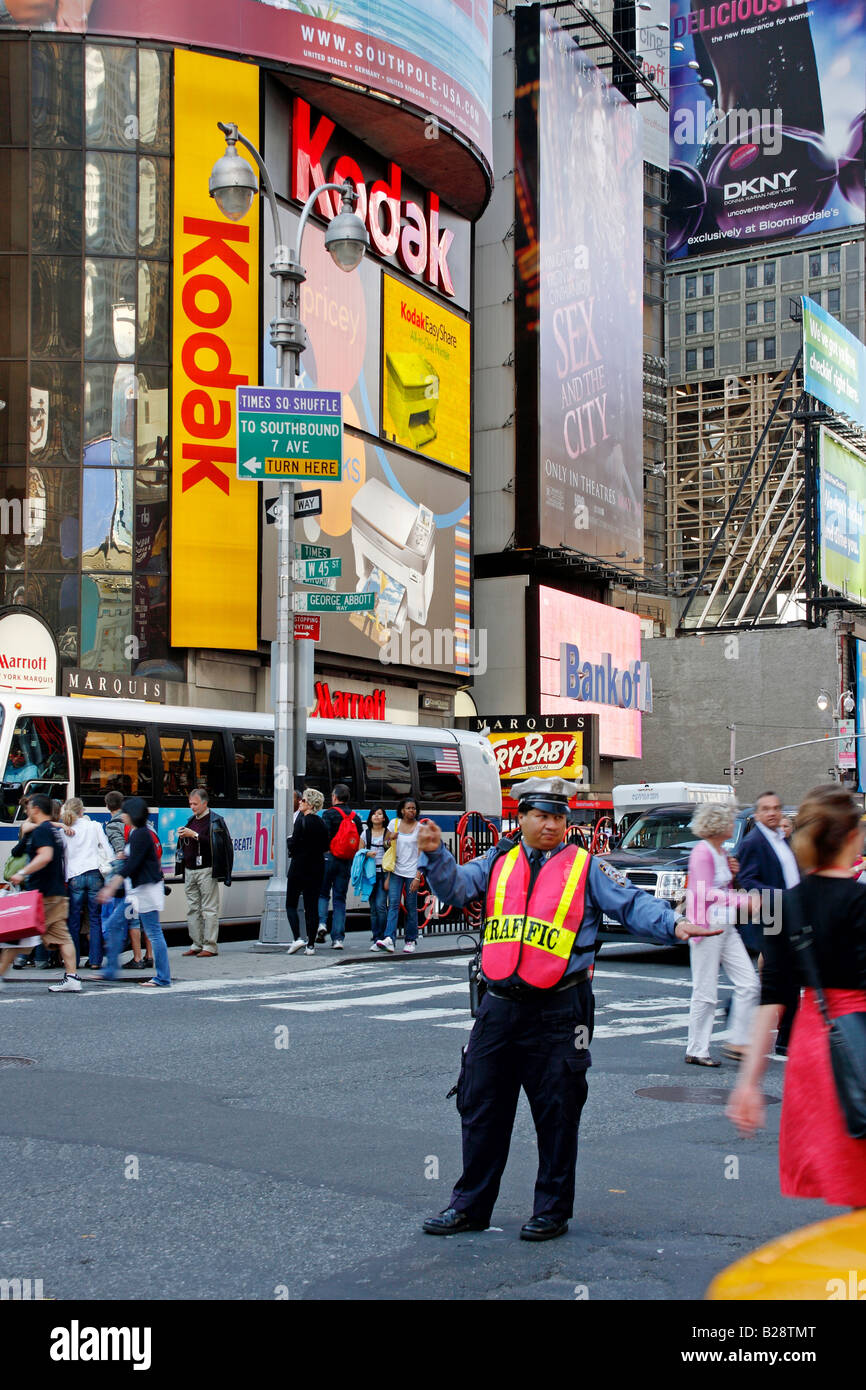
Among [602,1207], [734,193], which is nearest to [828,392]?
[734,193]

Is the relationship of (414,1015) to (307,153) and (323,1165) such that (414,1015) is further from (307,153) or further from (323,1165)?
(307,153)

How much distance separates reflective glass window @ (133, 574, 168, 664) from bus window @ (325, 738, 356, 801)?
1029cm

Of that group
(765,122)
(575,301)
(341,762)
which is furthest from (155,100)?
(765,122)

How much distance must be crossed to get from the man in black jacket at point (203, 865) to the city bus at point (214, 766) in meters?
2.34

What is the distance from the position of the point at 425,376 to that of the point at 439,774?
19.5 metres

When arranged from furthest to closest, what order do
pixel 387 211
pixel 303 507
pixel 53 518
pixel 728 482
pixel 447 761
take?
pixel 728 482 → pixel 387 211 → pixel 53 518 → pixel 447 761 → pixel 303 507

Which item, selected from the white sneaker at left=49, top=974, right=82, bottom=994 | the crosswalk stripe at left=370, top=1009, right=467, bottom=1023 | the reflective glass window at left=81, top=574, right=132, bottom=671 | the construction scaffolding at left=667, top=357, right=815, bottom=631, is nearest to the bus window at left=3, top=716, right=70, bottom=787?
the white sneaker at left=49, top=974, right=82, bottom=994

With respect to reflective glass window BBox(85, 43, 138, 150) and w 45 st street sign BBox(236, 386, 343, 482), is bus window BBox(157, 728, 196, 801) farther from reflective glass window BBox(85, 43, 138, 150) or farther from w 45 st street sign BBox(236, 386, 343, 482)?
reflective glass window BBox(85, 43, 138, 150)

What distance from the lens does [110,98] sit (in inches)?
1367
